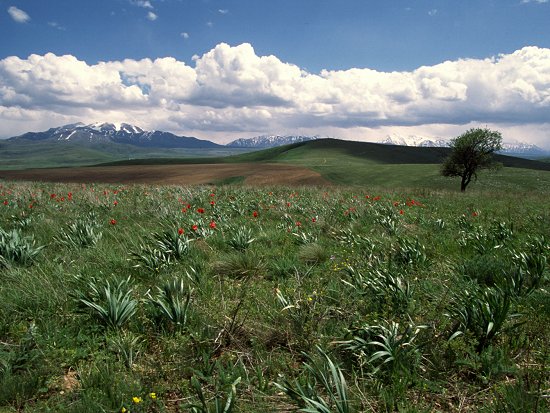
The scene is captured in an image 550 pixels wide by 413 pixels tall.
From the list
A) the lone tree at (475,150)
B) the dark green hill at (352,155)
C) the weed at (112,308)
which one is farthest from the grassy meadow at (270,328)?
the dark green hill at (352,155)

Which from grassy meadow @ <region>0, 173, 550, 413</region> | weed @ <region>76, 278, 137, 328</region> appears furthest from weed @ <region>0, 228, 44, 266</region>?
weed @ <region>76, 278, 137, 328</region>

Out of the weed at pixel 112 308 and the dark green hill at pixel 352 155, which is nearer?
the weed at pixel 112 308

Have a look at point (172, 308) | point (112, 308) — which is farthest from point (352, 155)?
point (112, 308)

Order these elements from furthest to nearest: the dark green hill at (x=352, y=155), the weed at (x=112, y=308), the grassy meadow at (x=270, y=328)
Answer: the dark green hill at (x=352, y=155), the weed at (x=112, y=308), the grassy meadow at (x=270, y=328)

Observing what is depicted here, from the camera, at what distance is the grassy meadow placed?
8.73ft

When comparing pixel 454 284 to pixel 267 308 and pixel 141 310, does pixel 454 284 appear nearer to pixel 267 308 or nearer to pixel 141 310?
pixel 267 308

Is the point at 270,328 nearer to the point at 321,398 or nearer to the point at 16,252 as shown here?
the point at 321,398

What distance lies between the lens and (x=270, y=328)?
3.54 m

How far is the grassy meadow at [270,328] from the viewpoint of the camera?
266 cm

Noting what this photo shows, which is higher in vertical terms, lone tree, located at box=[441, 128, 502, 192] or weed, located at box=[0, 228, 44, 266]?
lone tree, located at box=[441, 128, 502, 192]

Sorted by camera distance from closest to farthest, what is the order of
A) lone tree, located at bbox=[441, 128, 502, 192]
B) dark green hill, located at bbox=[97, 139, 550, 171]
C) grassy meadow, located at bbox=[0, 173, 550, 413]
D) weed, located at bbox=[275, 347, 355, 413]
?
weed, located at bbox=[275, 347, 355, 413] < grassy meadow, located at bbox=[0, 173, 550, 413] < lone tree, located at bbox=[441, 128, 502, 192] < dark green hill, located at bbox=[97, 139, 550, 171]

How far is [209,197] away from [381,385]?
429 inches

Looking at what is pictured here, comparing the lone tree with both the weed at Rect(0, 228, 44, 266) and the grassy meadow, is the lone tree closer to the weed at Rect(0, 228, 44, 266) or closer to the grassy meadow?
the grassy meadow

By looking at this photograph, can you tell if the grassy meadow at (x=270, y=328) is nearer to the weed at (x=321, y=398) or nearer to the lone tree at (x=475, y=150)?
the weed at (x=321, y=398)
